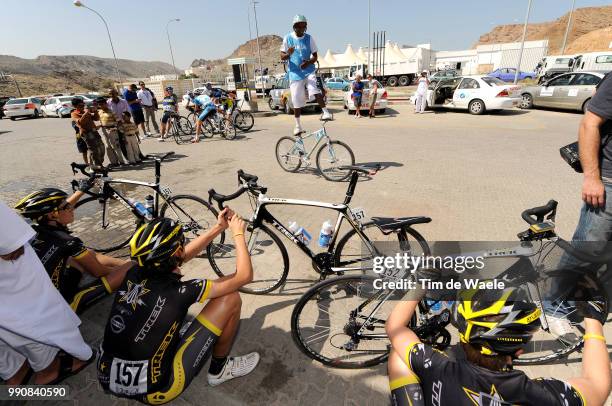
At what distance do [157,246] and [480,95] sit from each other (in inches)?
583

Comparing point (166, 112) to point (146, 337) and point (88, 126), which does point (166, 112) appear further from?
point (146, 337)

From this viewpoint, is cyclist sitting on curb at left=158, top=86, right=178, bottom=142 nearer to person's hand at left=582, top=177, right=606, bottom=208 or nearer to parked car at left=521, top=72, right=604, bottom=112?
person's hand at left=582, top=177, right=606, bottom=208

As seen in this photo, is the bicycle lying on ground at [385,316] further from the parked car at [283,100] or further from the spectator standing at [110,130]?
the parked car at [283,100]

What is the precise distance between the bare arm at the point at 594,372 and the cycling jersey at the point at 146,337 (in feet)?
6.80

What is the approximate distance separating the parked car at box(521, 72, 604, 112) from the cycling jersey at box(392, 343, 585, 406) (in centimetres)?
1408

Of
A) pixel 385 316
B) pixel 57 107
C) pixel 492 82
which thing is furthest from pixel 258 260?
pixel 57 107

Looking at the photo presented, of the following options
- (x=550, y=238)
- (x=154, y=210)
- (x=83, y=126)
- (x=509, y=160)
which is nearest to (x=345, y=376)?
(x=550, y=238)

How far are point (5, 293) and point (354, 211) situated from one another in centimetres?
274

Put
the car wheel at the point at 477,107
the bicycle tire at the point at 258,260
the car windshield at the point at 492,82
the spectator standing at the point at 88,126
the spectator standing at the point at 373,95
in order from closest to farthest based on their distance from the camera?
the bicycle tire at the point at 258,260
the spectator standing at the point at 88,126
the car windshield at the point at 492,82
the car wheel at the point at 477,107
the spectator standing at the point at 373,95

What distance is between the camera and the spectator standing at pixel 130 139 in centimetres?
832

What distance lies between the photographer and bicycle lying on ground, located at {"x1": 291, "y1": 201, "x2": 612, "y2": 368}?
233cm

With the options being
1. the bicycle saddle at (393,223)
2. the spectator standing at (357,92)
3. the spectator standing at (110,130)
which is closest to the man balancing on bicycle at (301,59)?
the bicycle saddle at (393,223)

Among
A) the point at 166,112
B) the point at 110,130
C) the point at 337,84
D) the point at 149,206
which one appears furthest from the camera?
the point at 337,84

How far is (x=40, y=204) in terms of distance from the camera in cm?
283
